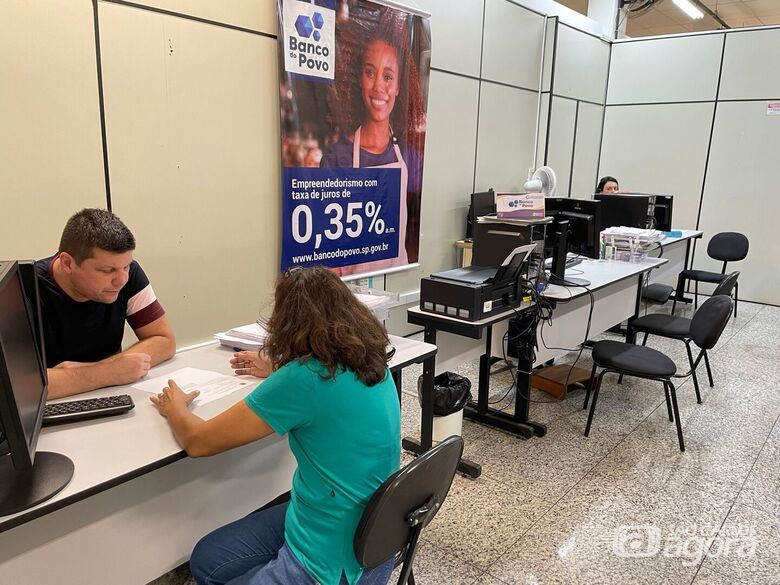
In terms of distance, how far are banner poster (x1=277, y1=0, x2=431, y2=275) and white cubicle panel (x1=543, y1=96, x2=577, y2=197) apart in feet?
7.44

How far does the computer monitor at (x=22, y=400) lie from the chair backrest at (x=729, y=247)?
6.03 metres

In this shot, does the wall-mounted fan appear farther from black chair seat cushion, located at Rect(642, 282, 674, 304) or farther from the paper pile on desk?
black chair seat cushion, located at Rect(642, 282, 674, 304)

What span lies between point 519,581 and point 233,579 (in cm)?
110

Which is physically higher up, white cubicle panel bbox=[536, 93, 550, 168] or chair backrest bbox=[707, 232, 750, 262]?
white cubicle panel bbox=[536, 93, 550, 168]

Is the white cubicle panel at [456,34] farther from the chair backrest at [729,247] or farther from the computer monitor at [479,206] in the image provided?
the chair backrest at [729,247]

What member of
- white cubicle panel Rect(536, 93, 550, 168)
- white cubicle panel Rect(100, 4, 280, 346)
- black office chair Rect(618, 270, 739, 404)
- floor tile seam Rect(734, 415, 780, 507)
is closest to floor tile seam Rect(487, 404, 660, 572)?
floor tile seam Rect(734, 415, 780, 507)

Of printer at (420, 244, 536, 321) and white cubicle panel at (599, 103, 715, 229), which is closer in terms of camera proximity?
printer at (420, 244, 536, 321)

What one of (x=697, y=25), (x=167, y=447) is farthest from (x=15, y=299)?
(x=697, y=25)

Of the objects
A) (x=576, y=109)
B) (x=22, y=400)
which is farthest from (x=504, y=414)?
(x=576, y=109)

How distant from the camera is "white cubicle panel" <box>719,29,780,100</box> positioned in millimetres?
5803

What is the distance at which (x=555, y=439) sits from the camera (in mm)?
3025

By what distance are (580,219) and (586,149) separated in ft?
12.7

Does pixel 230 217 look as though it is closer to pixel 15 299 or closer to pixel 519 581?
pixel 15 299

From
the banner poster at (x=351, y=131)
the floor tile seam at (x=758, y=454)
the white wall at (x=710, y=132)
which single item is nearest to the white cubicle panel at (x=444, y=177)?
the banner poster at (x=351, y=131)
